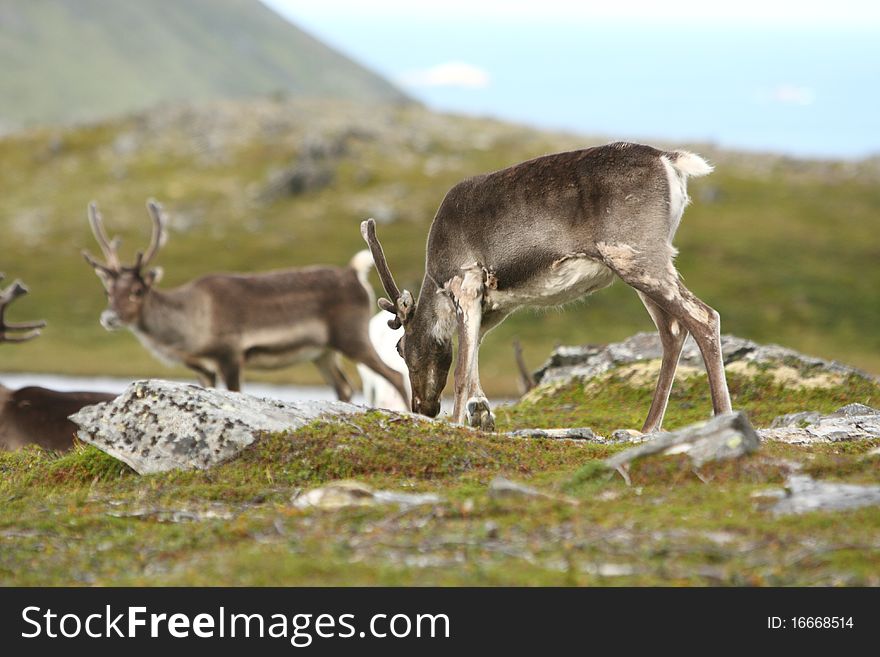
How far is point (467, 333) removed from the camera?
41.2ft

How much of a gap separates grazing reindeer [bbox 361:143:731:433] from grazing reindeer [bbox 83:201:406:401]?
35.1 feet

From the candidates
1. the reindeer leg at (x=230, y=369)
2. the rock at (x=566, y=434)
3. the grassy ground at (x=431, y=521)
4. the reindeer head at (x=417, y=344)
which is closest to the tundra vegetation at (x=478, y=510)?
the grassy ground at (x=431, y=521)

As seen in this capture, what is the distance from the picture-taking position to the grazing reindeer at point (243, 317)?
23.3 metres

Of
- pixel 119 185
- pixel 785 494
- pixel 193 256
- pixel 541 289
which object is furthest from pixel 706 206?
pixel 785 494

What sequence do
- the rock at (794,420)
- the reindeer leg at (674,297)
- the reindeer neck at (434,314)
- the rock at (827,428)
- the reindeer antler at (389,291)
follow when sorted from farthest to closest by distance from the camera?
the reindeer antler at (389,291) < the reindeer neck at (434,314) < the rock at (794,420) < the reindeer leg at (674,297) < the rock at (827,428)

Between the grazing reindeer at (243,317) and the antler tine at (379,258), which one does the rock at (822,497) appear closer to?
the antler tine at (379,258)

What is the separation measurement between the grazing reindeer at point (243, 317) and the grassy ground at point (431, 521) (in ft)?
39.1

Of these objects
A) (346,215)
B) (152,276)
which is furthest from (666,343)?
(346,215)

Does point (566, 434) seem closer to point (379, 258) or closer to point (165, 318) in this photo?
point (379, 258)

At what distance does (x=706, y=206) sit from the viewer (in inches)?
2638

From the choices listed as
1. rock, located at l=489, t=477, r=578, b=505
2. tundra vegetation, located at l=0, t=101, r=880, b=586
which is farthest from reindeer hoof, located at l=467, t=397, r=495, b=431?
rock, located at l=489, t=477, r=578, b=505

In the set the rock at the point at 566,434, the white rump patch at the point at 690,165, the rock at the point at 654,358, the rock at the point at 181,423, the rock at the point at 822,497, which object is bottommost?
the rock at the point at 654,358
